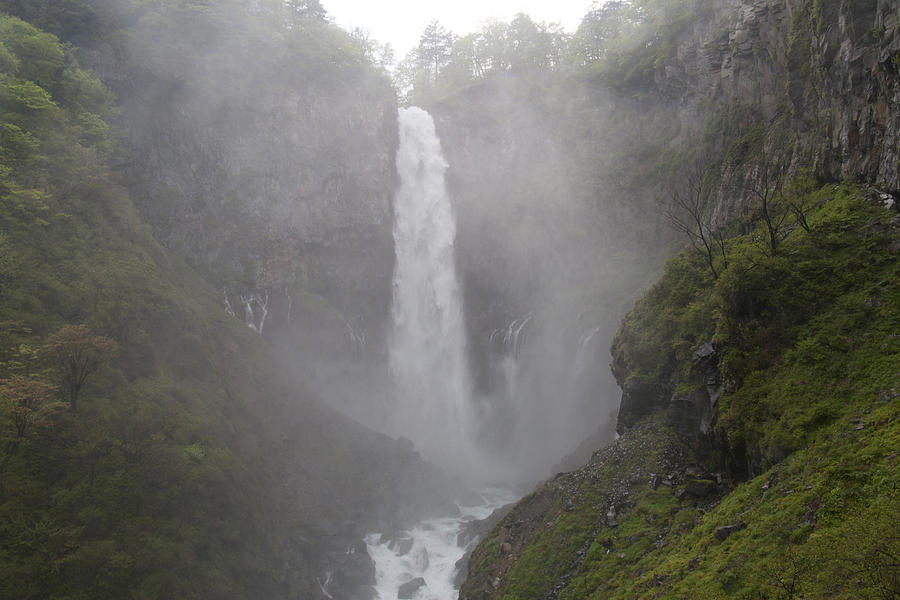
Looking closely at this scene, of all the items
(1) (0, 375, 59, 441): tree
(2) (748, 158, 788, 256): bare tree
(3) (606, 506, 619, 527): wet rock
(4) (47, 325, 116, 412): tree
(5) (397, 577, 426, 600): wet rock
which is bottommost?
(5) (397, 577, 426, 600): wet rock

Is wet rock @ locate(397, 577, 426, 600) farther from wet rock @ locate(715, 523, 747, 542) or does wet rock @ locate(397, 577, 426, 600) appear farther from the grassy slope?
wet rock @ locate(715, 523, 747, 542)

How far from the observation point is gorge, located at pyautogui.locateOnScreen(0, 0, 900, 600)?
13.0 meters

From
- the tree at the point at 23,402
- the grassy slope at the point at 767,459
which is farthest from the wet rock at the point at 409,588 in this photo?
the tree at the point at 23,402

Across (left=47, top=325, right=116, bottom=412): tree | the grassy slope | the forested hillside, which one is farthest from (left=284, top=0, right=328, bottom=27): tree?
the grassy slope

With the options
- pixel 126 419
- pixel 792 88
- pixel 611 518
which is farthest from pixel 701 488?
pixel 126 419

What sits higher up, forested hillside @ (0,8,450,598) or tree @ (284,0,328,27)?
tree @ (284,0,328,27)

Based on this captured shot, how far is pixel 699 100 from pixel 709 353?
25.9 metres

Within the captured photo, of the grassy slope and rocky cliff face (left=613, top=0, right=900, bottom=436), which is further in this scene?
rocky cliff face (left=613, top=0, right=900, bottom=436)

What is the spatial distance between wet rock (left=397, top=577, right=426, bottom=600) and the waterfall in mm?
16020

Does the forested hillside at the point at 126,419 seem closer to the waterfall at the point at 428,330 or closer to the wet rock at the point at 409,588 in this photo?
the wet rock at the point at 409,588

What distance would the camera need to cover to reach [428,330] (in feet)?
152

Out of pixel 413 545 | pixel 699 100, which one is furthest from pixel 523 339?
pixel 699 100

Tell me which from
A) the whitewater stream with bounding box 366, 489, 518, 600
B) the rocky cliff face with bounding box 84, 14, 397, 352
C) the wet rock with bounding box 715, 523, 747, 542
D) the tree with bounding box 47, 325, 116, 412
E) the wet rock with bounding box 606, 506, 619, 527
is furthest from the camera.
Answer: the rocky cliff face with bounding box 84, 14, 397, 352

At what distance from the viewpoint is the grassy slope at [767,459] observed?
26.3ft
